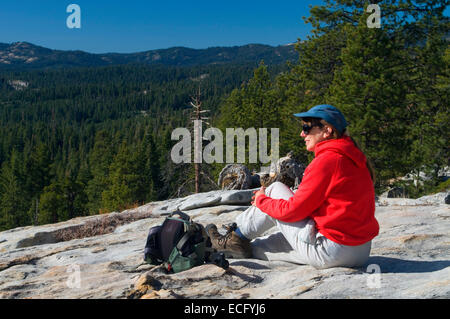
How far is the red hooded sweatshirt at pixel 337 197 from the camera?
376 cm

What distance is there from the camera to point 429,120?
19156 millimetres

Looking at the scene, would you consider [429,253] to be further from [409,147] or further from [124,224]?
[409,147]

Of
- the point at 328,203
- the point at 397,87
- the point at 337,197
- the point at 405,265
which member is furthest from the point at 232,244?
the point at 397,87

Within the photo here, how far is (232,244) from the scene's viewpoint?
4938 millimetres

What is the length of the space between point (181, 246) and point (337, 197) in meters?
1.88

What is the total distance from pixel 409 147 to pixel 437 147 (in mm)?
1374

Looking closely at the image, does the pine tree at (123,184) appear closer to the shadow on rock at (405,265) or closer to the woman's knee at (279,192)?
the woman's knee at (279,192)

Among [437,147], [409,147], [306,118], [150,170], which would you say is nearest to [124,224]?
[306,118]

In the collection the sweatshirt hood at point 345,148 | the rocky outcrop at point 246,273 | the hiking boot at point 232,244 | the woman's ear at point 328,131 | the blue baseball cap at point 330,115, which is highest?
the blue baseball cap at point 330,115

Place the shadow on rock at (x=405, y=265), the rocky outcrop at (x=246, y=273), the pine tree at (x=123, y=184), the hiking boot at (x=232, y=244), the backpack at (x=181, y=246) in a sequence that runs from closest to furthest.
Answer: the rocky outcrop at (x=246, y=273), the shadow on rock at (x=405, y=265), the backpack at (x=181, y=246), the hiking boot at (x=232, y=244), the pine tree at (x=123, y=184)

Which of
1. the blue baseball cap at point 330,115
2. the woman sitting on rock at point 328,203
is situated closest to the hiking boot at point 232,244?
the woman sitting on rock at point 328,203

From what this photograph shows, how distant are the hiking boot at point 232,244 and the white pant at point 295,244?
118mm

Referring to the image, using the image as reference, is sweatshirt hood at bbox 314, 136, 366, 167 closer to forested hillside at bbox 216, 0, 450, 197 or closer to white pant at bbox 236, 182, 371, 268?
white pant at bbox 236, 182, 371, 268
